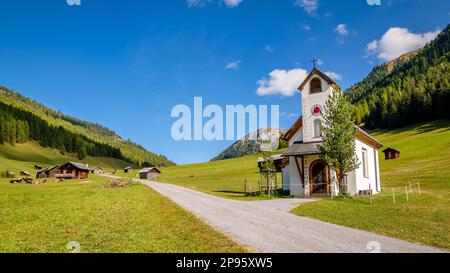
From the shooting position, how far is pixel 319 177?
38.8 meters

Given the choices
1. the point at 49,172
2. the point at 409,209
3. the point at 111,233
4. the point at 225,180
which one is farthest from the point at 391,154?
the point at 49,172

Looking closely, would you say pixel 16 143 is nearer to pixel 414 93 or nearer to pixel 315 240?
pixel 414 93

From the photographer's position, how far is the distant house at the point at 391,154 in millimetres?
88525

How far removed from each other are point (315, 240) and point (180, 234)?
5412 mm

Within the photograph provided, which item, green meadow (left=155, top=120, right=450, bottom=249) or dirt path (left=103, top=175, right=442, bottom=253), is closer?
dirt path (left=103, top=175, right=442, bottom=253)

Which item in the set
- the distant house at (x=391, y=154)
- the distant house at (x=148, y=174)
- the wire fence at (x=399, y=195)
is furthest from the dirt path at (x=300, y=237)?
the distant house at (x=148, y=174)

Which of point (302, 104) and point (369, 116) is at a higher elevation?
point (369, 116)

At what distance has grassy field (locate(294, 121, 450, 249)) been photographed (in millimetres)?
16250

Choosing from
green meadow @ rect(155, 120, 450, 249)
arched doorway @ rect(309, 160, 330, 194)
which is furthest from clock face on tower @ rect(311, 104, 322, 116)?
green meadow @ rect(155, 120, 450, 249)

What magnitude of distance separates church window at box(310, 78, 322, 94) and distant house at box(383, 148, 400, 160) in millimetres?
58685

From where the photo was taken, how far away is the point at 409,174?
6069cm

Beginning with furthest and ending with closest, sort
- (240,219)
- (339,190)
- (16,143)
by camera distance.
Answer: (16,143) < (339,190) < (240,219)

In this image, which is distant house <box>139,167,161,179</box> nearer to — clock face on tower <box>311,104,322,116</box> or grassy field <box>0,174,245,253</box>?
clock face on tower <box>311,104,322,116</box>
